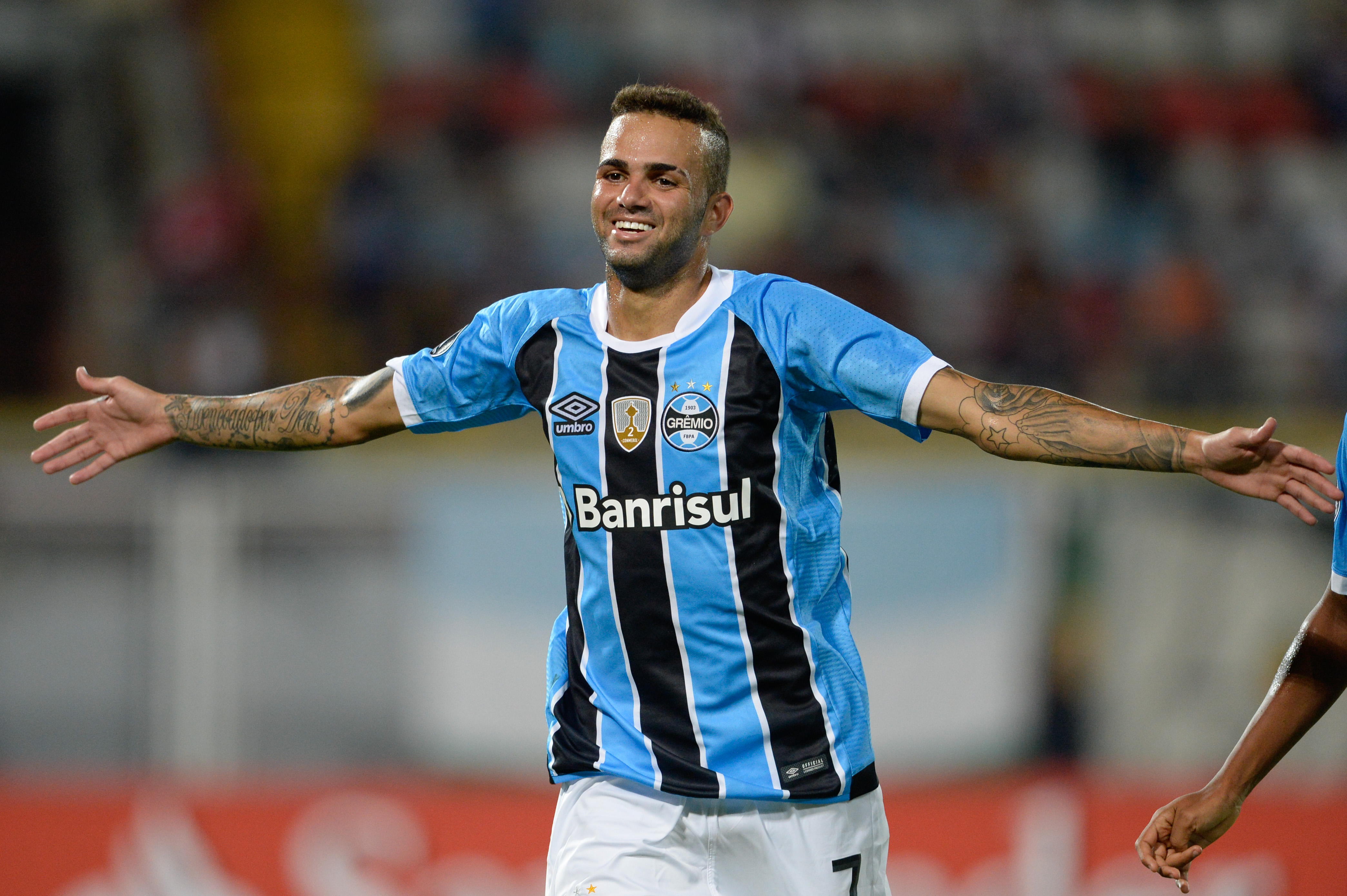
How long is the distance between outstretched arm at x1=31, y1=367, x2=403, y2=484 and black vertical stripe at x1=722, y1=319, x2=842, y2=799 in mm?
912

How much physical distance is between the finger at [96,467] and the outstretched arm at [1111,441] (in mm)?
1985

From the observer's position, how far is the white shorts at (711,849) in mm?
3414

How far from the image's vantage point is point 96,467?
369 cm

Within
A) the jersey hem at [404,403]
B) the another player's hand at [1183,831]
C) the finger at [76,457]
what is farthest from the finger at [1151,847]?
the finger at [76,457]

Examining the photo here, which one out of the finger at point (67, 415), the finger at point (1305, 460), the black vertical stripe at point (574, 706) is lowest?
the black vertical stripe at point (574, 706)

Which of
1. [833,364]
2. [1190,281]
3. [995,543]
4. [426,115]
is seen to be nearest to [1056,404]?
[833,364]

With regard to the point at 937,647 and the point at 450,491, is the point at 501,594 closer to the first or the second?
the point at 450,491

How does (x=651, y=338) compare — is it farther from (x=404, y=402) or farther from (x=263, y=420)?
(x=263, y=420)

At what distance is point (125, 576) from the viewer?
24.4 feet

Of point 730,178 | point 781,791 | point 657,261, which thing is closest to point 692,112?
point 657,261

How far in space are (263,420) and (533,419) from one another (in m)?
4.36

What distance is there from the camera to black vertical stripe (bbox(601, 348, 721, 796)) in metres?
3.38

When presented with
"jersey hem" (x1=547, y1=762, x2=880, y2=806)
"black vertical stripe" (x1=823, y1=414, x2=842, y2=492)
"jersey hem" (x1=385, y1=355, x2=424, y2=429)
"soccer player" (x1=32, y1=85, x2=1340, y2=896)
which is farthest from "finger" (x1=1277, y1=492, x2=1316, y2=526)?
"jersey hem" (x1=385, y1=355, x2=424, y2=429)

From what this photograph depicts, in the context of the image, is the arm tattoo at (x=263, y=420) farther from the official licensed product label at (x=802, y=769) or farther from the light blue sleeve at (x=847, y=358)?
the official licensed product label at (x=802, y=769)
